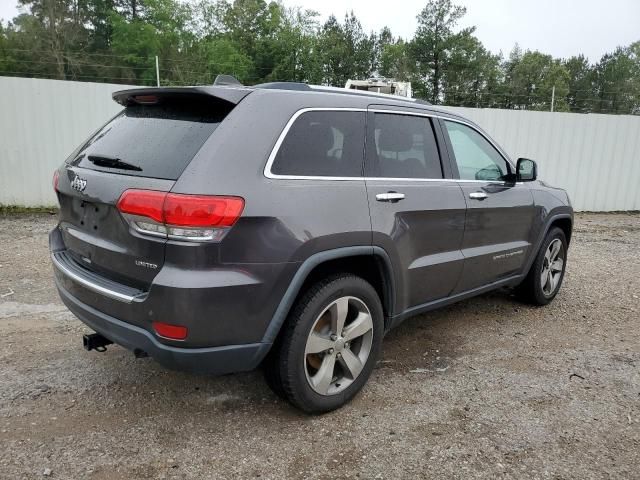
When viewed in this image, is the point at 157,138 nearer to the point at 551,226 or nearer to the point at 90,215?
the point at 90,215

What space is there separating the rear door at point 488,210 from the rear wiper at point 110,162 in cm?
222

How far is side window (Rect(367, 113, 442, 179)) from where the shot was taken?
122 inches

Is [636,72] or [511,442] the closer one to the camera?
[511,442]

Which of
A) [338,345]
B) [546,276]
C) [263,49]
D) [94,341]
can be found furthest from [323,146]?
[263,49]

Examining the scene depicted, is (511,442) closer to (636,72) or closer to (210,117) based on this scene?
(210,117)

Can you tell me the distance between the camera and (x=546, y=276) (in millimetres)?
4898

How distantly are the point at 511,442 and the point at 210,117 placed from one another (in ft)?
7.60

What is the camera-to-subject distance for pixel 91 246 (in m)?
2.65

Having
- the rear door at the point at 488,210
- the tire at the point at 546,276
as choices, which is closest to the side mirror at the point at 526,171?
the rear door at the point at 488,210

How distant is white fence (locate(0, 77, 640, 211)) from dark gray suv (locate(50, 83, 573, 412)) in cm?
631

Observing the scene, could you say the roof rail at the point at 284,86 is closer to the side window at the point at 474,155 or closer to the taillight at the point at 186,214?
the taillight at the point at 186,214

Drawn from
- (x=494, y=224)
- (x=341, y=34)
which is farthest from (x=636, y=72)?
(x=494, y=224)

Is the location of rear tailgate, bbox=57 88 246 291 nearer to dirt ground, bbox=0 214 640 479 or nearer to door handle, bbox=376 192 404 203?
dirt ground, bbox=0 214 640 479

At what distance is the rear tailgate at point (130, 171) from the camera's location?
238 centimetres
